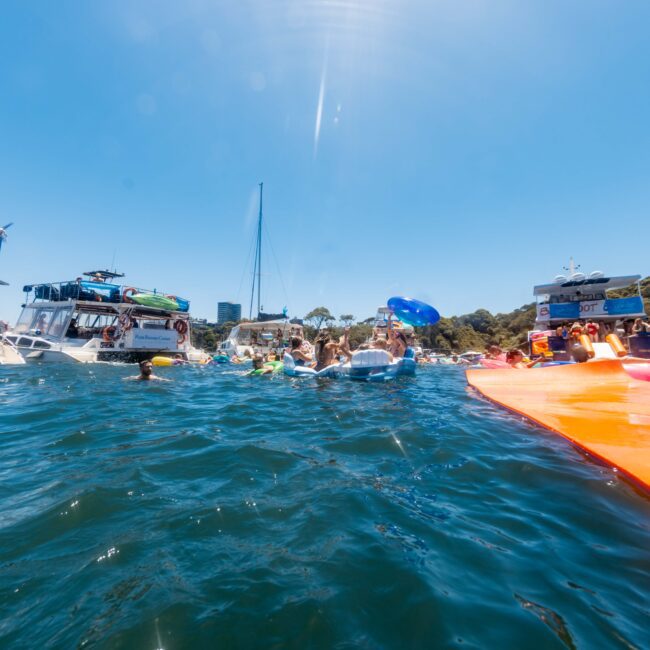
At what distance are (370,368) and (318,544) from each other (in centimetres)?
827

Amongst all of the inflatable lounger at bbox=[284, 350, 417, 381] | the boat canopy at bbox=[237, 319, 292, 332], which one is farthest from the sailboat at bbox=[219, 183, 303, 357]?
the inflatable lounger at bbox=[284, 350, 417, 381]

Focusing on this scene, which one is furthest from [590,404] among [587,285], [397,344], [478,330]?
[478,330]

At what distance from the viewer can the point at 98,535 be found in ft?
7.40

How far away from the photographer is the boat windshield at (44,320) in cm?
2031

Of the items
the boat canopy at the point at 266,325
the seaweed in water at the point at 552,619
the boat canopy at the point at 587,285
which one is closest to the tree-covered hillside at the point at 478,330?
the boat canopy at the point at 587,285

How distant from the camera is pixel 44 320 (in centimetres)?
2162

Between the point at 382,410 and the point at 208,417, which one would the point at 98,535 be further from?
the point at 382,410

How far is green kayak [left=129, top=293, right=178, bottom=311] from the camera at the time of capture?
2133cm

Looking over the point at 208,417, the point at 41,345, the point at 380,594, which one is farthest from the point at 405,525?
the point at 41,345

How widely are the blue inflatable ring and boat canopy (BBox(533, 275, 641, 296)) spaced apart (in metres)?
22.6

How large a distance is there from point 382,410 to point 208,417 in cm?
328

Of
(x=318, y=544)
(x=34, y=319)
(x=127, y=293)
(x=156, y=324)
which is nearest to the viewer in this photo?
(x=318, y=544)

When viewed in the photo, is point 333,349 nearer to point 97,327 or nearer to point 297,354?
point 297,354

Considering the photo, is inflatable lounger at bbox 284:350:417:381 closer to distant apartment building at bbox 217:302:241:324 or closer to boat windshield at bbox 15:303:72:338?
boat windshield at bbox 15:303:72:338
